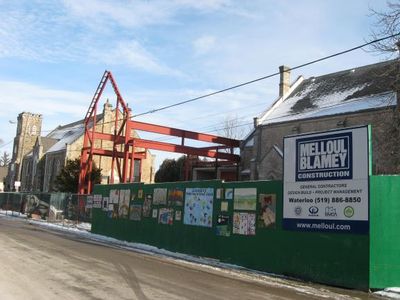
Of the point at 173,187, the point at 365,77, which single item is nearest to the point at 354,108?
the point at 365,77

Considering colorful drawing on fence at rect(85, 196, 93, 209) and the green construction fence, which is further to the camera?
colorful drawing on fence at rect(85, 196, 93, 209)

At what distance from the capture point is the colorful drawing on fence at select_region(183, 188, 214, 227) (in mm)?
17219

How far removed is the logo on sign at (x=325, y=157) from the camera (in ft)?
41.2

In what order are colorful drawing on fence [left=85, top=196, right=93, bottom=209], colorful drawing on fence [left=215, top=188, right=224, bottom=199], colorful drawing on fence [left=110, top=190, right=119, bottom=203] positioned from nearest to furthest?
colorful drawing on fence [left=215, top=188, right=224, bottom=199] < colorful drawing on fence [left=110, top=190, right=119, bottom=203] < colorful drawing on fence [left=85, top=196, right=93, bottom=209]

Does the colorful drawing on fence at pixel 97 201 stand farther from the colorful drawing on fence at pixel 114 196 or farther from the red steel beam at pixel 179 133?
the red steel beam at pixel 179 133

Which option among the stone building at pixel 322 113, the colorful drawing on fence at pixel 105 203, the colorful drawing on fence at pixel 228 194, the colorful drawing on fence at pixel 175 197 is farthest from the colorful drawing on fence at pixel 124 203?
the stone building at pixel 322 113

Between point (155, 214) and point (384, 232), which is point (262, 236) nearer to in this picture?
point (384, 232)

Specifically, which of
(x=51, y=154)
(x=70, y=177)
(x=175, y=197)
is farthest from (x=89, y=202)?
(x=51, y=154)

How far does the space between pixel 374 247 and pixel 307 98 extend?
96.3ft

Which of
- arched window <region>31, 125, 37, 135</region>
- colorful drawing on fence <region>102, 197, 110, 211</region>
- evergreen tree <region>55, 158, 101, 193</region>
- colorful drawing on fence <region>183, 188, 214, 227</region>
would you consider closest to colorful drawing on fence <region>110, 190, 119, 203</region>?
colorful drawing on fence <region>102, 197, 110, 211</region>

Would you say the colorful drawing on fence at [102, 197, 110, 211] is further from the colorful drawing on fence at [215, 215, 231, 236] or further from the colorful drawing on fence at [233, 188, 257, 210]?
the colorful drawing on fence at [233, 188, 257, 210]

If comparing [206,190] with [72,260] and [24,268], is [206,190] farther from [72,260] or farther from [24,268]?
[24,268]

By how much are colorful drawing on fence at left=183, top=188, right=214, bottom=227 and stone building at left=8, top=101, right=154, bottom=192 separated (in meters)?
38.8

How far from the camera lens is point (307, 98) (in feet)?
131
